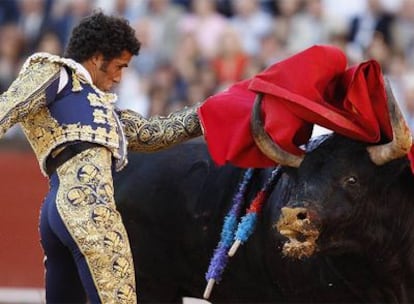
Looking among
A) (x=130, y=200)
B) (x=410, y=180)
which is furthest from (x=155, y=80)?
(x=410, y=180)

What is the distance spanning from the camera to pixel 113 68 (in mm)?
4879

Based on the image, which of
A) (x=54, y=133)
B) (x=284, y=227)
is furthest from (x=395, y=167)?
(x=54, y=133)

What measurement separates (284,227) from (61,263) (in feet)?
2.63

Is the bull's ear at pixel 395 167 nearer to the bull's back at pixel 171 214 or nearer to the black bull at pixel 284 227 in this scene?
the black bull at pixel 284 227

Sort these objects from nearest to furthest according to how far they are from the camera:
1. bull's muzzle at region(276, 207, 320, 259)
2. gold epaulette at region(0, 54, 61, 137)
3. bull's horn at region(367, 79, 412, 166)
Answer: gold epaulette at region(0, 54, 61, 137)
bull's muzzle at region(276, 207, 320, 259)
bull's horn at region(367, 79, 412, 166)

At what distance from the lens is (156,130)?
5215 mm

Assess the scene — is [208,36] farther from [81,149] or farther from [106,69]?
[81,149]

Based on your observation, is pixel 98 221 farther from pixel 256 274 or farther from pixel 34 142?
pixel 256 274

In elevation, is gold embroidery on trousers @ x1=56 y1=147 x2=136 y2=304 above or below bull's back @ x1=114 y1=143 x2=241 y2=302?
above

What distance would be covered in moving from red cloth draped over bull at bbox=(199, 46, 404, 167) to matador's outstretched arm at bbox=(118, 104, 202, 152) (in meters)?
0.06

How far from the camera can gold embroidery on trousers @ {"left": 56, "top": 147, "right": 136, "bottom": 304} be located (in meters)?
4.57

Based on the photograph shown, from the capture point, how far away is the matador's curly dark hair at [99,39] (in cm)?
484

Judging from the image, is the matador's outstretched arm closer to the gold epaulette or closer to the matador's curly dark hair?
the matador's curly dark hair

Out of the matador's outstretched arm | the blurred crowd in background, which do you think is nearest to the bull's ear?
the matador's outstretched arm
